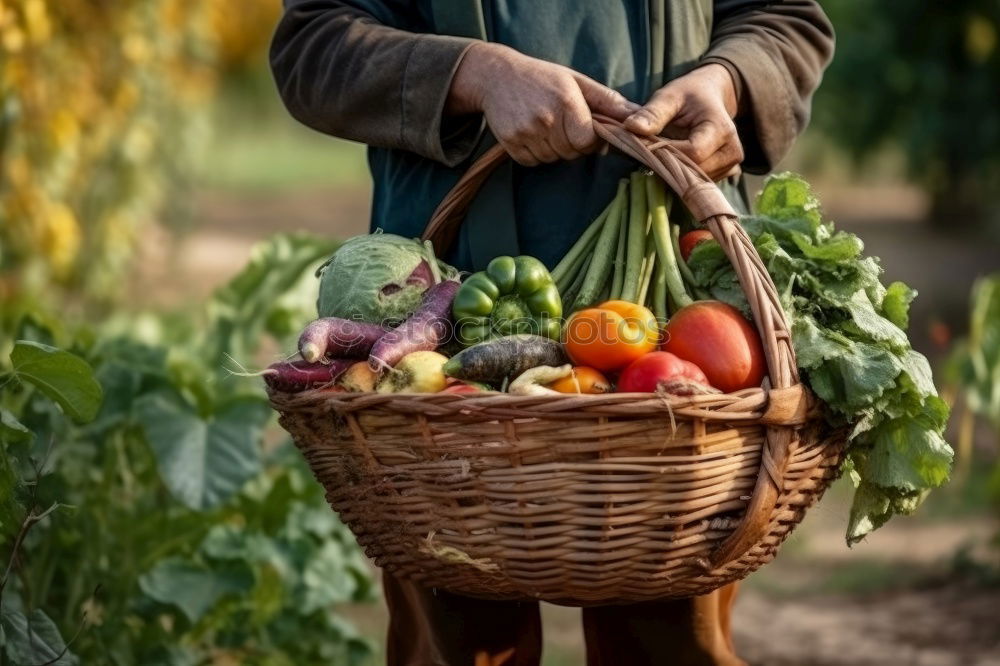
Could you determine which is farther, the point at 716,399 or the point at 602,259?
the point at 602,259

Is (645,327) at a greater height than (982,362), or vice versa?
(645,327)

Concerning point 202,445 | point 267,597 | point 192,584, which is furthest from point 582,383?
point 267,597

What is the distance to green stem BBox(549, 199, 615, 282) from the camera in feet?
7.26

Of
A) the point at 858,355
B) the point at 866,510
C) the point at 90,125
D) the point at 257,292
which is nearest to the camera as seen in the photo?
the point at 858,355

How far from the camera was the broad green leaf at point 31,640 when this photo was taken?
234 cm

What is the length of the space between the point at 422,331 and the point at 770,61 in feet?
2.60

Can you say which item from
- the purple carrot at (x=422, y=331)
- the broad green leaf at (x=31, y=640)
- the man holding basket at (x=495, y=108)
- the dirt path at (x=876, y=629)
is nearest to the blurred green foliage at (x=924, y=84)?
the dirt path at (x=876, y=629)

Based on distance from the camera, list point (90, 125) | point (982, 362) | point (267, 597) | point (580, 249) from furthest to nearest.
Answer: point (90, 125)
point (982, 362)
point (267, 597)
point (580, 249)

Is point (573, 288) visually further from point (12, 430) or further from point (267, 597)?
point (267, 597)

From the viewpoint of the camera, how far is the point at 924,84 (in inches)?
340

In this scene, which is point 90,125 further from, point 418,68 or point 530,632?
point 530,632

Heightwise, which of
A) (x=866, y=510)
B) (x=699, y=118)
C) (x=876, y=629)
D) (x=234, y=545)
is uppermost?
(x=699, y=118)

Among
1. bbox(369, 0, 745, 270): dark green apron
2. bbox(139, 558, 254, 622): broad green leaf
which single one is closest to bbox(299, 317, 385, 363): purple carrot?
bbox(369, 0, 745, 270): dark green apron

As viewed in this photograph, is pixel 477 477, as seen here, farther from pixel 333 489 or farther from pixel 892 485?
pixel 892 485
